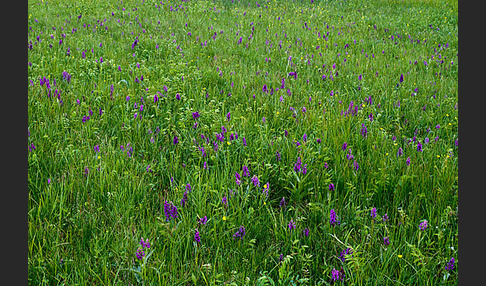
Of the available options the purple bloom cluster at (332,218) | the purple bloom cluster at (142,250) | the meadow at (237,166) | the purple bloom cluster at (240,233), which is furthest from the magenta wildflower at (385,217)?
the purple bloom cluster at (142,250)

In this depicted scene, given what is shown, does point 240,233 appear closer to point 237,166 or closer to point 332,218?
point 332,218

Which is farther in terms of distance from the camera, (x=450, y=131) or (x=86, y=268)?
(x=450, y=131)

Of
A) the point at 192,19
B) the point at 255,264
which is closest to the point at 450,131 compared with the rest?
the point at 255,264

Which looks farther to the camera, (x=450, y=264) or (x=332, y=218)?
(x=332, y=218)

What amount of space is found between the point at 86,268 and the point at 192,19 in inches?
310

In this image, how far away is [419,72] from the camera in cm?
648

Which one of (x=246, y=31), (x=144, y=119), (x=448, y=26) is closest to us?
(x=144, y=119)

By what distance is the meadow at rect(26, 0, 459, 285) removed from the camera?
250cm

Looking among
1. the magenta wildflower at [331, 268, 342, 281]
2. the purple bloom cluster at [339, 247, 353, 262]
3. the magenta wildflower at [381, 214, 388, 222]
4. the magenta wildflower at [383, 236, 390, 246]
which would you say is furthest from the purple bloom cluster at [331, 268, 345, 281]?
the magenta wildflower at [381, 214, 388, 222]

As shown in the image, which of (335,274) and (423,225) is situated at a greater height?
(423,225)

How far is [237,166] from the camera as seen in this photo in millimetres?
3512

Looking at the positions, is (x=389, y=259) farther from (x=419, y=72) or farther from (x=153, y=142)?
(x=419, y=72)

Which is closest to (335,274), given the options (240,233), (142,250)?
(240,233)

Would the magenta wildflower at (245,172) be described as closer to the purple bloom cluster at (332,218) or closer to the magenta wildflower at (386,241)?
the purple bloom cluster at (332,218)
